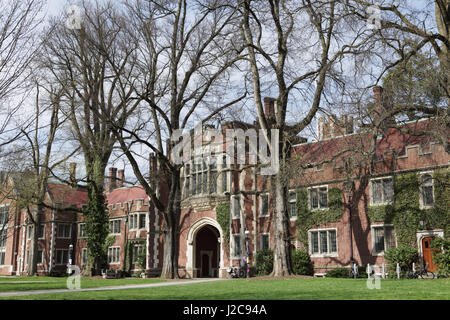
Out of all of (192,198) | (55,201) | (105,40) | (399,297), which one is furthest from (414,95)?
(55,201)

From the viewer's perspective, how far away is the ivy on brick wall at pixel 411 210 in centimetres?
2317

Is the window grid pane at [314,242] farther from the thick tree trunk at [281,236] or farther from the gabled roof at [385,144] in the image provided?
the thick tree trunk at [281,236]

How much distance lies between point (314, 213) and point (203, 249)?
10.2 metres

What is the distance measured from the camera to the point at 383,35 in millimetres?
17750

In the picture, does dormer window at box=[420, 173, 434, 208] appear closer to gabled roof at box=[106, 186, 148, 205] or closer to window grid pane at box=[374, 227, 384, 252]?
window grid pane at box=[374, 227, 384, 252]

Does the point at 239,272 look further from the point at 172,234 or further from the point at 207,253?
the point at 207,253

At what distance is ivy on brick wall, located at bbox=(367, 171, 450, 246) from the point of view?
2317 cm

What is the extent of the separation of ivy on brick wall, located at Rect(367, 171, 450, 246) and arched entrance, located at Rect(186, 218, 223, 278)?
11281mm

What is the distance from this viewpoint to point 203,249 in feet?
115

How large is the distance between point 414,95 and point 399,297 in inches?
338

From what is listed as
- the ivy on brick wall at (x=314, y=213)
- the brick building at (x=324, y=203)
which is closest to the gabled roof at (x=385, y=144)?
the brick building at (x=324, y=203)

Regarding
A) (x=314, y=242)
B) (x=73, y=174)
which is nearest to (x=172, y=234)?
(x=314, y=242)

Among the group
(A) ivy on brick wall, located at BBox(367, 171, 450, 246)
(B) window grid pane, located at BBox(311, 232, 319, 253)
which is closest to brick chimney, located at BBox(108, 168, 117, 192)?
(B) window grid pane, located at BBox(311, 232, 319, 253)
